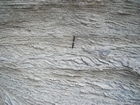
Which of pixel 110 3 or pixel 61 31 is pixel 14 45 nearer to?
pixel 61 31

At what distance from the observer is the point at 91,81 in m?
0.72

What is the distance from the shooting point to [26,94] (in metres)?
0.77

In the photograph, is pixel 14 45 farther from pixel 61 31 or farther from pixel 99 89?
pixel 99 89

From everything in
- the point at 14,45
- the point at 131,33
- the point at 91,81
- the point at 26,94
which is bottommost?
the point at 26,94

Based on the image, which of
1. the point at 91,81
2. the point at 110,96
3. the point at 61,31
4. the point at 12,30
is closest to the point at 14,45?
the point at 12,30

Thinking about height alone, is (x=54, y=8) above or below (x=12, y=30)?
above

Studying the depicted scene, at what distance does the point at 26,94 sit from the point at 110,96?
37 cm

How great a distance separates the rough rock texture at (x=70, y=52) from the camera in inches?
26.9

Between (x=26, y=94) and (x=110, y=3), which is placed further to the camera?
(x=26, y=94)

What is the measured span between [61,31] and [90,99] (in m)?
0.32

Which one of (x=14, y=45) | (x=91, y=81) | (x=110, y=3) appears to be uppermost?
(x=110, y=3)

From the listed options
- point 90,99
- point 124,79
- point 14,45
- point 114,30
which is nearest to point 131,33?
point 114,30

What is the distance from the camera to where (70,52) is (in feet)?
2.37

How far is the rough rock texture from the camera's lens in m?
0.68
